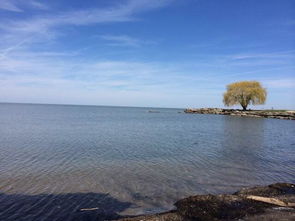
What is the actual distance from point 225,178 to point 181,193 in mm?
3308

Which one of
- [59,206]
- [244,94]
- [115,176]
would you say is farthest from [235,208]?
[244,94]

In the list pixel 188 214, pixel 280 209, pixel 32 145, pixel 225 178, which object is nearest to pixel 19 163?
pixel 32 145

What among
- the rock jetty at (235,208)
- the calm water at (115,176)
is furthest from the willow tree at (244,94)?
the rock jetty at (235,208)

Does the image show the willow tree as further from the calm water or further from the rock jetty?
the rock jetty

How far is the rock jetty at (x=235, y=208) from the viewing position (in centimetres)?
641

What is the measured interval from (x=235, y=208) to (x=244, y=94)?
8085 cm

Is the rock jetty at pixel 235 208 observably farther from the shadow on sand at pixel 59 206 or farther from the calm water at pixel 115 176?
the shadow on sand at pixel 59 206

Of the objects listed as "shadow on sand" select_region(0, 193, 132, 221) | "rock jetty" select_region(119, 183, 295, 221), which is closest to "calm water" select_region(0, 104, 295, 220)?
"shadow on sand" select_region(0, 193, 132, 221)

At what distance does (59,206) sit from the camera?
7754 mm

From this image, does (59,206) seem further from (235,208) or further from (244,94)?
(244,94)

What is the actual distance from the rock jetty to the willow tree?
3065 inches

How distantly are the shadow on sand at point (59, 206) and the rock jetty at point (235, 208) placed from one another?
139 cm

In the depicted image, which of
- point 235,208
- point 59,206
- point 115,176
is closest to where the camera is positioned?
point 235,208

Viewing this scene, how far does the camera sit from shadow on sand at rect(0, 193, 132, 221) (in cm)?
707
